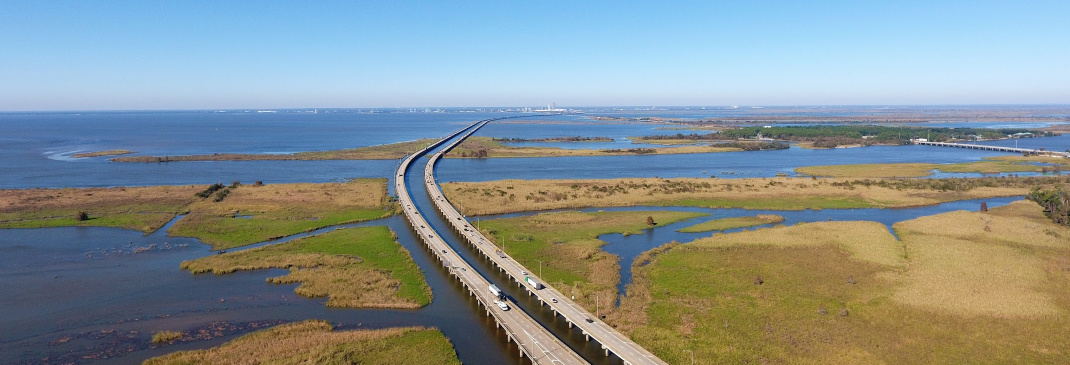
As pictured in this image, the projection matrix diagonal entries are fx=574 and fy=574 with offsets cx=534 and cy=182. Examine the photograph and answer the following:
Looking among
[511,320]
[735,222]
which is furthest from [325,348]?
[735,222]

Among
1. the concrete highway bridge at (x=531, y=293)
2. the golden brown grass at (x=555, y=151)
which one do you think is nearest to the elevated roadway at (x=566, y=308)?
the concrete highway bridge at (x=531, y=293)

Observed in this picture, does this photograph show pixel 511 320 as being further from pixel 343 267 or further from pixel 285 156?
pixel 285 156

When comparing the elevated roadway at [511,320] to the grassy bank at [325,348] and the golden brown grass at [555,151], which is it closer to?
the grassy bank at [325,348]

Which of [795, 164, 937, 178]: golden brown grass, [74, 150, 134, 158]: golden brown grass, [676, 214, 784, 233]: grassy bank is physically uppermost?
[74, 150, 134, 158]: golden brown grass

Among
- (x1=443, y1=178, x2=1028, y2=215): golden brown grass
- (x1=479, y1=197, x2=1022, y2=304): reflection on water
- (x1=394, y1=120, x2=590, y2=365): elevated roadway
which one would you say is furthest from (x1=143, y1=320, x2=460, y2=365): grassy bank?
(x1=443, y1=178, x2=1028, y2=215): golden brown grass

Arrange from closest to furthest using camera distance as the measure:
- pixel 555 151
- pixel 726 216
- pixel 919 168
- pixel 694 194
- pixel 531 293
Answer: pixel 531 293, pixel 726 216, pixel 694 194, pixel 919 168, pixel 555 151

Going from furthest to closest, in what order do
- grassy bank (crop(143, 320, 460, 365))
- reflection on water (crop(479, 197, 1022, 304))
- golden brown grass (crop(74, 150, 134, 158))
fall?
golden brown grass (crop(74, 150, 134, 158))
reflection on water (crop(479, 197, 1022, 304))
grassy bank (crop(143, 320, 460, 365))

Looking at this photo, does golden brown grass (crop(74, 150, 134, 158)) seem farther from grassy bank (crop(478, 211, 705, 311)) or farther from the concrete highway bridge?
grassy bank (crop(478, 211, 705, 311))
